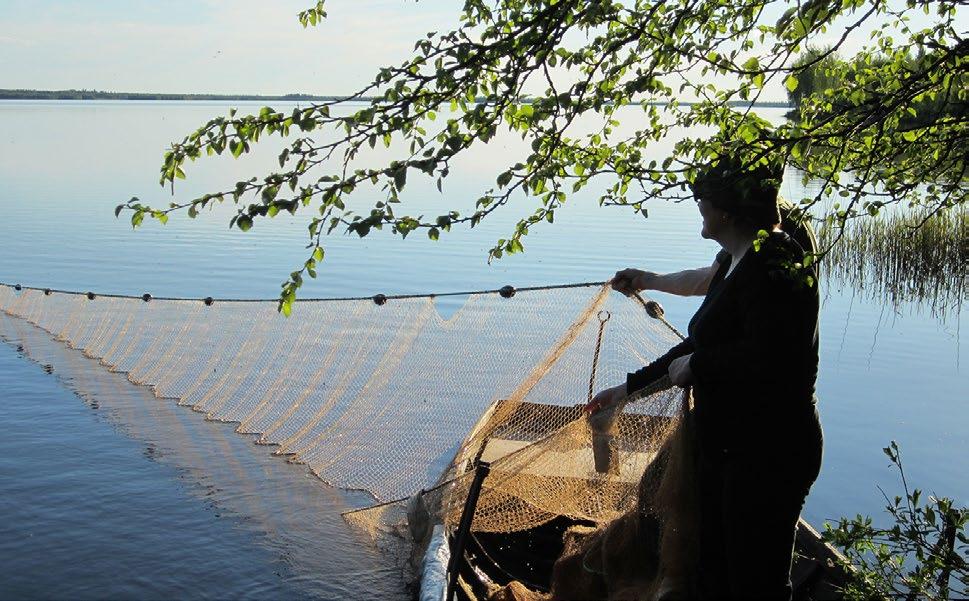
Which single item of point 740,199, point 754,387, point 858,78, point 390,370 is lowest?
point 390,370

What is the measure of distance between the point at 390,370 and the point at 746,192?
5005 millimetres

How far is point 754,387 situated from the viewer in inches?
120

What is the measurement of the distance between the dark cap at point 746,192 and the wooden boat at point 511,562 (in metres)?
1.14

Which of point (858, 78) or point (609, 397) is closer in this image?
point (609, 397)

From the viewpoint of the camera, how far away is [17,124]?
73062mm

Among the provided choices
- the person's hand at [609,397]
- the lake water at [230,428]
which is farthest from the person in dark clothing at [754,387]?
the lake water at [230,428]

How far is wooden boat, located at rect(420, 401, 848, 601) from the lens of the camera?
4449 mm

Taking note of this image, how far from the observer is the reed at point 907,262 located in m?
15.0

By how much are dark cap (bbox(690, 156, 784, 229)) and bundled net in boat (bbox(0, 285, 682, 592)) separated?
5.92 ft

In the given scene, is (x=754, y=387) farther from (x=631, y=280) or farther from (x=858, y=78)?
(x=858, y=78)

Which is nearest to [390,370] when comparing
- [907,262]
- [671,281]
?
[671,281]

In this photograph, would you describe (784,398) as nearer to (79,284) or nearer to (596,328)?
(596,328)

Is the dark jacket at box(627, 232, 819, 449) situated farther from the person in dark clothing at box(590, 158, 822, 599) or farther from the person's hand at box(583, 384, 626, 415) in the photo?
the person's hand at box(583, 384, 626, 415)

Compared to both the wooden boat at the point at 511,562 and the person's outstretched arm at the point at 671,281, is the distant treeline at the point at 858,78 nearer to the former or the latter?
the person's outstretched arm at the point at 671,281
